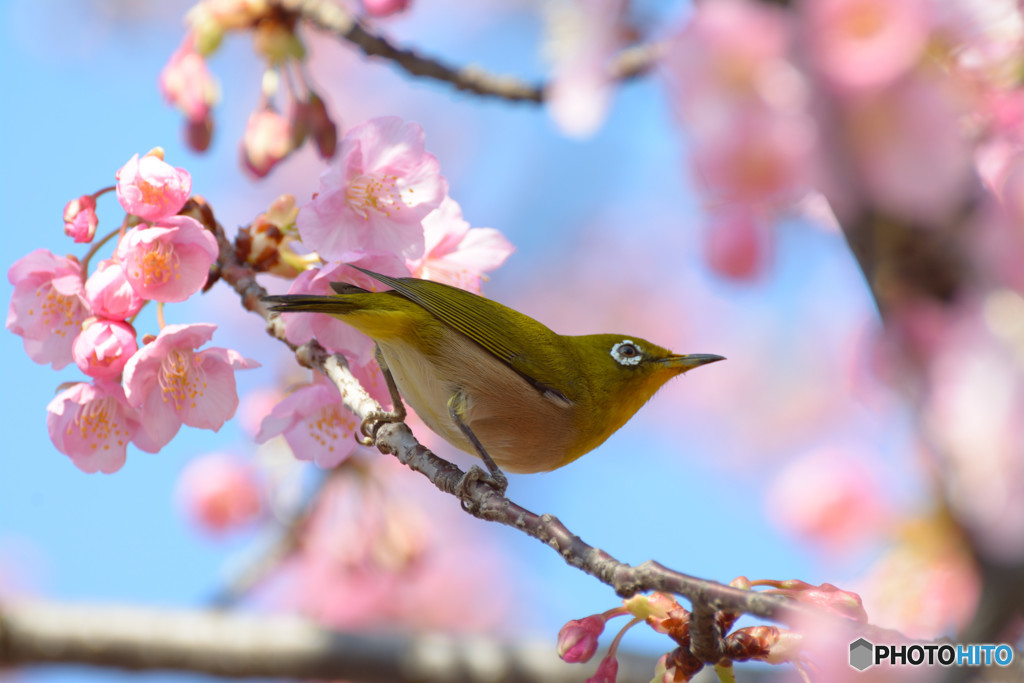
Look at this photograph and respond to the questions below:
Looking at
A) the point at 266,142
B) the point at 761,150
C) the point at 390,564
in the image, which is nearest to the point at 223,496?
the point at 390,564

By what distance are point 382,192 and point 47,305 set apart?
93 cm

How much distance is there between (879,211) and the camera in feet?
5.80

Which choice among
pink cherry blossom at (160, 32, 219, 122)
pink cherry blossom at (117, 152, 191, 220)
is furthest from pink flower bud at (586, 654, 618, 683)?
pink cherry blossom at (160, 32, 219, 122)

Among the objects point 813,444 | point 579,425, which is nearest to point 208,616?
point 579,425

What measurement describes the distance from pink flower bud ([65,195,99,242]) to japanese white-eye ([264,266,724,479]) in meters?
0.64

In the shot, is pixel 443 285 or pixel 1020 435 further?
pixel 443 285

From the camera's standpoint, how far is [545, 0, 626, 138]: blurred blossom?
2477mm

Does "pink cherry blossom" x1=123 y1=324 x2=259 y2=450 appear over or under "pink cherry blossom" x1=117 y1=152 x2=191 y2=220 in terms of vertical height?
under

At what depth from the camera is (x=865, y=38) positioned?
1.91 m

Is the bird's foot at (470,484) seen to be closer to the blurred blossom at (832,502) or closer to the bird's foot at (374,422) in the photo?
the bird's foot at (374,422)

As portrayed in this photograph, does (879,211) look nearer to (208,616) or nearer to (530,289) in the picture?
(208,616)

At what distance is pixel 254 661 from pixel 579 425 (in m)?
1.45

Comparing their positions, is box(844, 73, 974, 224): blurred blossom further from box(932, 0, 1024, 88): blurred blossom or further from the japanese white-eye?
the japanese white-eye

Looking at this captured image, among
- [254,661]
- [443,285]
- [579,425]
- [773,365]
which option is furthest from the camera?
[773,365]
